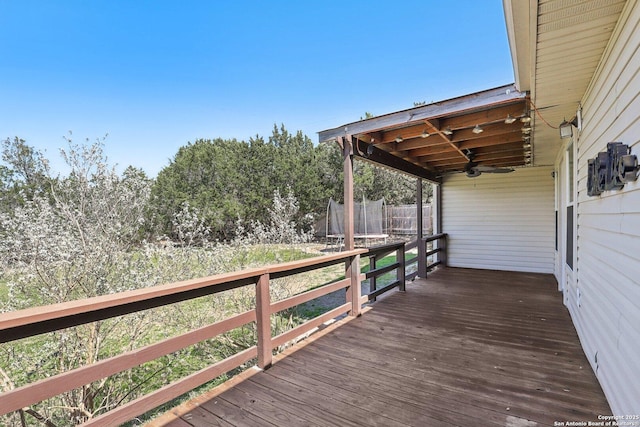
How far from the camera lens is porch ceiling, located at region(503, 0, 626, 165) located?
1508mm

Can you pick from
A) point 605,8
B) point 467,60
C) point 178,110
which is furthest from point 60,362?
point 178,110

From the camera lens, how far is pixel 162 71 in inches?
344

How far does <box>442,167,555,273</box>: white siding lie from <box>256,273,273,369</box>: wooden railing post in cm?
595

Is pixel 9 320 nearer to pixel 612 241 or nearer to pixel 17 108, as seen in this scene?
pixel 612 241

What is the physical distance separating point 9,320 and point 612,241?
314cm

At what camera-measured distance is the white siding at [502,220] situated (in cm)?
633

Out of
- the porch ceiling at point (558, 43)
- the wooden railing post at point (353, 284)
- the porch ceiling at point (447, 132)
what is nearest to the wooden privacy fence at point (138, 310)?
the wooden railing post at point (353, 284)

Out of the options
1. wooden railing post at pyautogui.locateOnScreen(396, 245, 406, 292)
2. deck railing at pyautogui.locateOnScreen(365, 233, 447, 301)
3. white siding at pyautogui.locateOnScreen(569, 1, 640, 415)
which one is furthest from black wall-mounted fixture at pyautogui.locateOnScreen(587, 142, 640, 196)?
wooden railing post at pyautogui.locateOnScreen(396, 245, 406, 292)

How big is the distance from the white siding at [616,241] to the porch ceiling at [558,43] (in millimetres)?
77

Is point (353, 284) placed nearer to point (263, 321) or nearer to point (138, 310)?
point (263, 321)

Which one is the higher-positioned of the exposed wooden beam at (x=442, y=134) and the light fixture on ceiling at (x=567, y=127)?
the exposed wooden beam at (x=442, y=134)

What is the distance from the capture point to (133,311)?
1676 millimetres

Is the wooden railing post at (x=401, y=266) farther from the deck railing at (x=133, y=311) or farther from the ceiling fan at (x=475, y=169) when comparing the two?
the deck railing at (x=133, y=311)

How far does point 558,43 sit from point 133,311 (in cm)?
292
